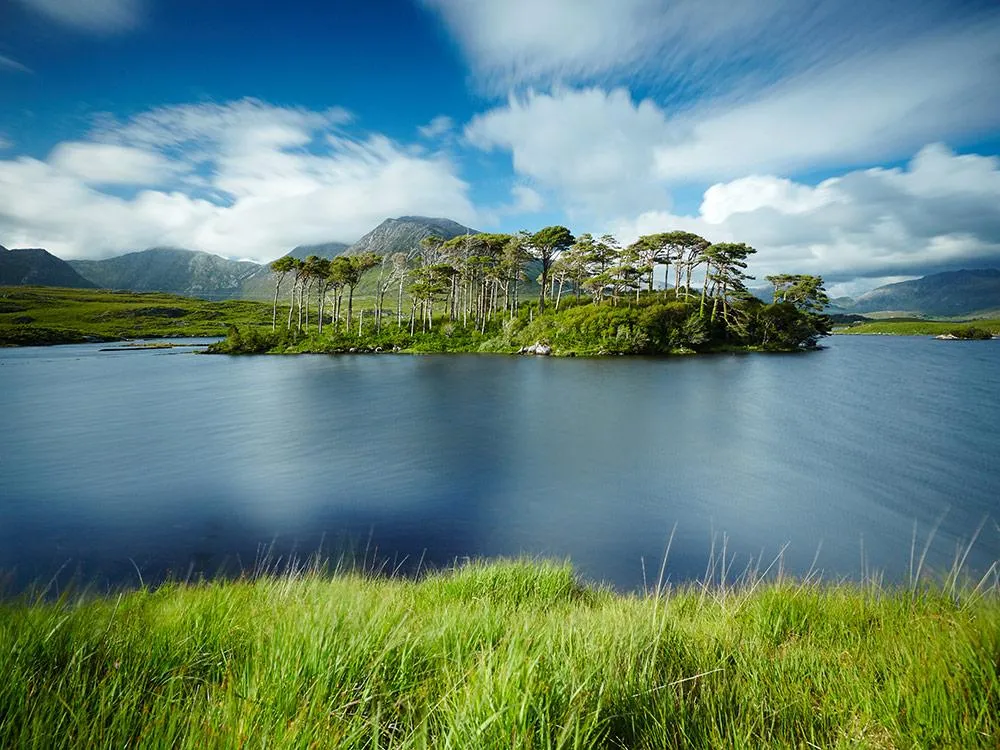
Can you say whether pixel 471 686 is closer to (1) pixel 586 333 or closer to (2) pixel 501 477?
(2) pixel 501 477

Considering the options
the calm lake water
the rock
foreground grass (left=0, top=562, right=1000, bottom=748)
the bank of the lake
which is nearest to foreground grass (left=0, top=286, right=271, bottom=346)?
the bank of the lake

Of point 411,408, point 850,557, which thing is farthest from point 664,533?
point 411,408

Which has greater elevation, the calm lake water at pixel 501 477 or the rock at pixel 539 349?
the rock at pixel 539 349

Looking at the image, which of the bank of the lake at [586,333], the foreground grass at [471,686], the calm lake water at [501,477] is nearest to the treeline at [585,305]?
the bank of the lake at [586,333]

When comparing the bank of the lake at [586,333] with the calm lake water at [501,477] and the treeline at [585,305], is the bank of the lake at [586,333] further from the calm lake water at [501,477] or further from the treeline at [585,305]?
the calm lake water at [501,477]

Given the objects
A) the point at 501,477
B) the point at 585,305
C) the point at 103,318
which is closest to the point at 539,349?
the point at 585,305

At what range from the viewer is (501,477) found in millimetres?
12930

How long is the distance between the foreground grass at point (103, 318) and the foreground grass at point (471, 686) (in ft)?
324

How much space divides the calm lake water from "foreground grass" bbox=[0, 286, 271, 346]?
67.8m

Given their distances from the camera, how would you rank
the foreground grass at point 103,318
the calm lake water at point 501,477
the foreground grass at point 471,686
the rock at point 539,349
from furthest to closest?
the foreground grass at point 103,318 → the rock at point 539,349 → the calm lake water at point 501,477 → the foreground grass at point 471,686

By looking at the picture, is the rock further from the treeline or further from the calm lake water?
the calm lake water

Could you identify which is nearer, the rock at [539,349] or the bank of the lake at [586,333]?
the bank of the lake at [586,333]

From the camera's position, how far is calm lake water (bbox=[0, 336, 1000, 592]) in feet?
29.1

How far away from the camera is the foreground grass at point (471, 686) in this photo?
1807 millimetres
